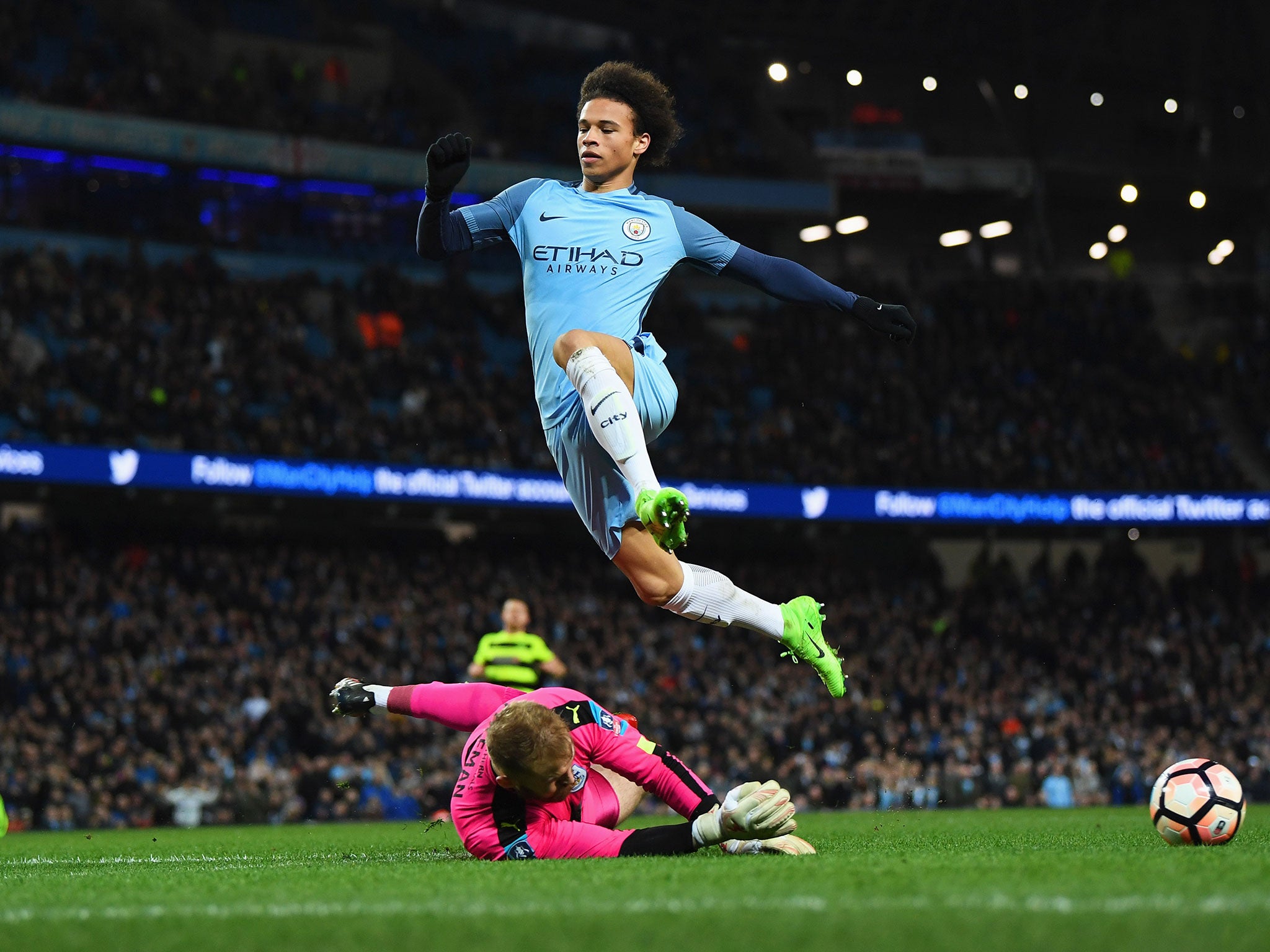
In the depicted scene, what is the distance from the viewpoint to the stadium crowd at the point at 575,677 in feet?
55.9

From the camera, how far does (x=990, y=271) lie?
33.5 metres

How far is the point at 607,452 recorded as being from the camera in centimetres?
583

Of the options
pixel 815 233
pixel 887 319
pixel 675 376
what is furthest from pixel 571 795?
pixel 815 233

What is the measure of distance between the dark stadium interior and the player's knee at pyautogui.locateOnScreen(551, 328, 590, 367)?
1221 centimetres

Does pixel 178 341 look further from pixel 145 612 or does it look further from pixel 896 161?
pixel 896 161

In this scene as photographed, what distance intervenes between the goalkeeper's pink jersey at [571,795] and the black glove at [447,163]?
2.06 metres

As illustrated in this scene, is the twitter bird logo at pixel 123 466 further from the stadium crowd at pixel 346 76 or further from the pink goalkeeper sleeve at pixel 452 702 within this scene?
the pink goalkeeper sleeve at pixel 452 702

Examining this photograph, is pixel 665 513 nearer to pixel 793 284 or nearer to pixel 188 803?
pixel 793 284

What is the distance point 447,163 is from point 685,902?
10.5 feet

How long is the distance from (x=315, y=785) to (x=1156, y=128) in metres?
27.6

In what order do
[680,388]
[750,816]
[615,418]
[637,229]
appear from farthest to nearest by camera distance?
[680,388] → [637,229] → [615,418] → [750,816]

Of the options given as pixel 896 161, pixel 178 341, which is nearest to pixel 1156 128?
pixel 896 161

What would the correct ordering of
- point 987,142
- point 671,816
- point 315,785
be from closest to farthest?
point 671,816
point 315,785
point 987,142

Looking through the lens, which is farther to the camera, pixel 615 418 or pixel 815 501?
pixel 815 501
